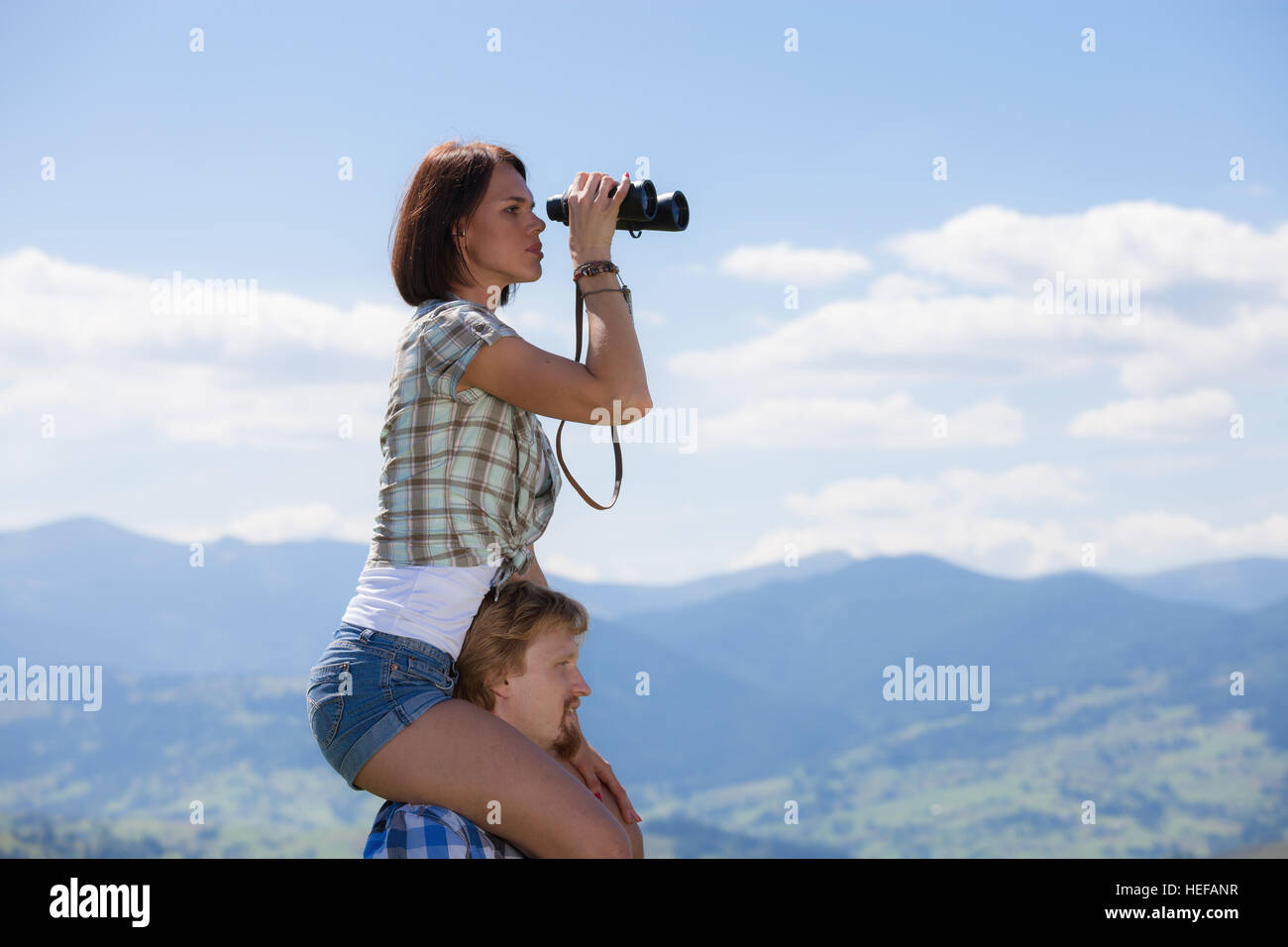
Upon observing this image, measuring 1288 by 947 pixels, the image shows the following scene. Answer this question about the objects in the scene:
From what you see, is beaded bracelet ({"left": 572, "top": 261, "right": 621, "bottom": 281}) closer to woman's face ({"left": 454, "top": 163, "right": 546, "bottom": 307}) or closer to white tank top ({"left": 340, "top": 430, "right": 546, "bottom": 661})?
woman's face ({"left": 454, "top": 163, "right": 546, "bottom": 307})

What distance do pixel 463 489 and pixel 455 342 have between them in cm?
29

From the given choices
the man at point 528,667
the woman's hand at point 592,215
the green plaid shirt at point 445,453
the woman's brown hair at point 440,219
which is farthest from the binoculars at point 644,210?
the man at point 528,667

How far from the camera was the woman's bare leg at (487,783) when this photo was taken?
86.7 inches

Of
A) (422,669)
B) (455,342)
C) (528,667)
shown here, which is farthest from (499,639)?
(455,342)

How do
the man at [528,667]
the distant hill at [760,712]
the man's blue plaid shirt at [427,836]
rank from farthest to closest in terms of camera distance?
1. the distant hill at [760,712]
2. the man at [528,667]
3. the man's blue plaid shirt at [427,836]

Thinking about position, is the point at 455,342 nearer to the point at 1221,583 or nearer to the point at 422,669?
the point at 422,669

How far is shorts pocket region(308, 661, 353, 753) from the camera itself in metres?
2.27

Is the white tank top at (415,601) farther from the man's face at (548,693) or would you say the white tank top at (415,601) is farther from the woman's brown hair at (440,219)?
the woman's brown hair at (440,219)

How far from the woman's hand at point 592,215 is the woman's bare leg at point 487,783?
0.97 m

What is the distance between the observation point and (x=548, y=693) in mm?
2531

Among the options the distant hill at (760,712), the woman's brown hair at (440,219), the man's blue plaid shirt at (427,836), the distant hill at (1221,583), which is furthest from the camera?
the distant hill at (1221,583)

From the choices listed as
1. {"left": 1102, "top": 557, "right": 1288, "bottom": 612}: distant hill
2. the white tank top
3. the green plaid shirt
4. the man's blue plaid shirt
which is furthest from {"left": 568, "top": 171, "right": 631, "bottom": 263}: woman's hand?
{"left": 1102, "top": 557, "right": 1288, "bottom": 612}: distant hill
